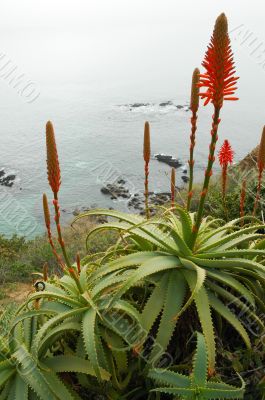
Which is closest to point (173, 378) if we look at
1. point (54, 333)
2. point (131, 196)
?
point (54, 333)

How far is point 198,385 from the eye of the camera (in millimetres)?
1812

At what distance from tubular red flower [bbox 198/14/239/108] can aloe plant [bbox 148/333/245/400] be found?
3.72ft

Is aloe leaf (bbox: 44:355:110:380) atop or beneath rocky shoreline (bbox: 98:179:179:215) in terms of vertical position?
atop

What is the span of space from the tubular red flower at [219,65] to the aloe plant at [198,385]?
1.13m

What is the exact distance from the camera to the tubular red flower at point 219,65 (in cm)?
190

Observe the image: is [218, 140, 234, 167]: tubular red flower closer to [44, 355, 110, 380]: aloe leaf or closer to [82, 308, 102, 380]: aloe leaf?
[82, 308, 102, 380]: aloe leaf

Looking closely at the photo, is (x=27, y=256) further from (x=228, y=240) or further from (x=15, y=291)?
(x=228, y=240)

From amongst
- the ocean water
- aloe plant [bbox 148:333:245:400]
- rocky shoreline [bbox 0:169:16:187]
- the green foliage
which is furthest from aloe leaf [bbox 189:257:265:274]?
rocky shoreline [bbox 0:169:16:187]

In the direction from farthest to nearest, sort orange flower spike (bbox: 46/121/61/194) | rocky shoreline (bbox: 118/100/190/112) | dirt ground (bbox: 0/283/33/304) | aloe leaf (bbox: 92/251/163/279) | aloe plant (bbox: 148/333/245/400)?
rocky shoreline (bbox: 118/100/190/112)
dirt ground (bbox: 0/283/33/304)
aloe leaf (bbox: 92/251/163/279)
orange flower spike (bbox: 46/121/61/194)
aloe plant (bbox: 148/333/245/400)

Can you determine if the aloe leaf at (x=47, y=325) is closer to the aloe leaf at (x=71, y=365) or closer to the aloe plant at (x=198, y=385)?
the aloe leaf at (x=71, y=365)

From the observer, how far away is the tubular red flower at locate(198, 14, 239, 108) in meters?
1.90

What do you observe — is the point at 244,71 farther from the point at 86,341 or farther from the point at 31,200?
the point at 86,341

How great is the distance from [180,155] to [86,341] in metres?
29.3

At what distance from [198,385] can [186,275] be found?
64 cm
